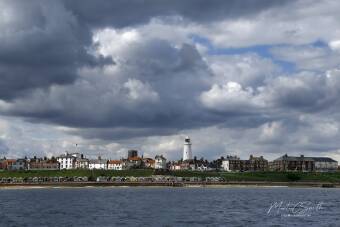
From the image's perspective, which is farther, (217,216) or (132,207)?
(132,207)

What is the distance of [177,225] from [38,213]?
90.8 feet

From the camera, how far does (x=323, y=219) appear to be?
80125 mm

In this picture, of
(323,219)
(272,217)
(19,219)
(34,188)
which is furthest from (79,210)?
(34,188)

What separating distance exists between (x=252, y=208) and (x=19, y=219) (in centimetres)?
3769

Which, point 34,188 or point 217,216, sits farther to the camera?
point 34,188

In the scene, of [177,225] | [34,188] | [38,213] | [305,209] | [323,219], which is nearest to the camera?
[177,225]

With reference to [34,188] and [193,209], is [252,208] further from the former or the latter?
[34,188]

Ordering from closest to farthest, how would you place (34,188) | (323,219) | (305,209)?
(323,219)
(305,209)
(34,188)

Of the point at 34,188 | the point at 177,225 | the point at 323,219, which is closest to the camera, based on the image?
the point at 177,225

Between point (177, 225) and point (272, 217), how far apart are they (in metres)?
16.7

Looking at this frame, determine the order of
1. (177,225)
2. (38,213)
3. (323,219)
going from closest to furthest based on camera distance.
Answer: (177,225) → (323,219) → (38,213)

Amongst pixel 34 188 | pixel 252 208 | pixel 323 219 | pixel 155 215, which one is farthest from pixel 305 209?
pixel 34 188

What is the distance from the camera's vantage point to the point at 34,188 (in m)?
200

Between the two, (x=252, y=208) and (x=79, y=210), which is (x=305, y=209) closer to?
(x=252, y=208)
